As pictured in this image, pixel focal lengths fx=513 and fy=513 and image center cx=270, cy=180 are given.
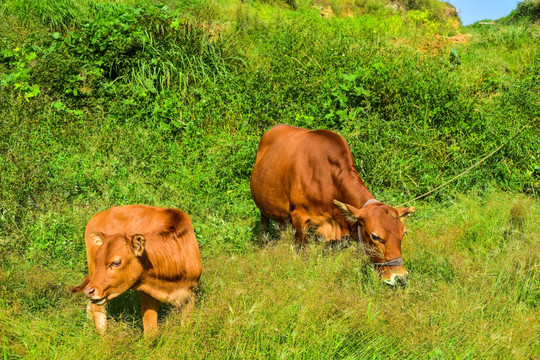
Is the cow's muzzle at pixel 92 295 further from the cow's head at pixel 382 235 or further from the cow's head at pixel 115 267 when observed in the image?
the cow's head at pixel 382 235

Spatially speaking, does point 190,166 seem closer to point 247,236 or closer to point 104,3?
point 247,236

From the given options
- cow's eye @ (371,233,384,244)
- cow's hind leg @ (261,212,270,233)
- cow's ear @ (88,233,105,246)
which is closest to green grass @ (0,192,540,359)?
cow's eye @ (371,233,384,244)

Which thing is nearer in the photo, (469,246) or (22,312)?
(22,312)

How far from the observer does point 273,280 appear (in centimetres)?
446

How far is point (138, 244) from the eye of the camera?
3773mm

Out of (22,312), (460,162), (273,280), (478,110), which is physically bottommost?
(22,312)

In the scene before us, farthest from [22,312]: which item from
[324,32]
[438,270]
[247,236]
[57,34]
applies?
[324,32]

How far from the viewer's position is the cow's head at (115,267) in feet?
11.9

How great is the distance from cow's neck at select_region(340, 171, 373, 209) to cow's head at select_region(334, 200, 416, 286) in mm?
194

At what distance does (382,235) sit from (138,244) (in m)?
2.19

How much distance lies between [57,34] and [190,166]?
390cm

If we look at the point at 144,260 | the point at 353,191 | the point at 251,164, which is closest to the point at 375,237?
the point at 353,191

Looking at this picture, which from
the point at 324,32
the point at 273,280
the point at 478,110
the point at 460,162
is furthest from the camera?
the point at 324,32

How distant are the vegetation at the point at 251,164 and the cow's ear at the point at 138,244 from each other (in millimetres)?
545
